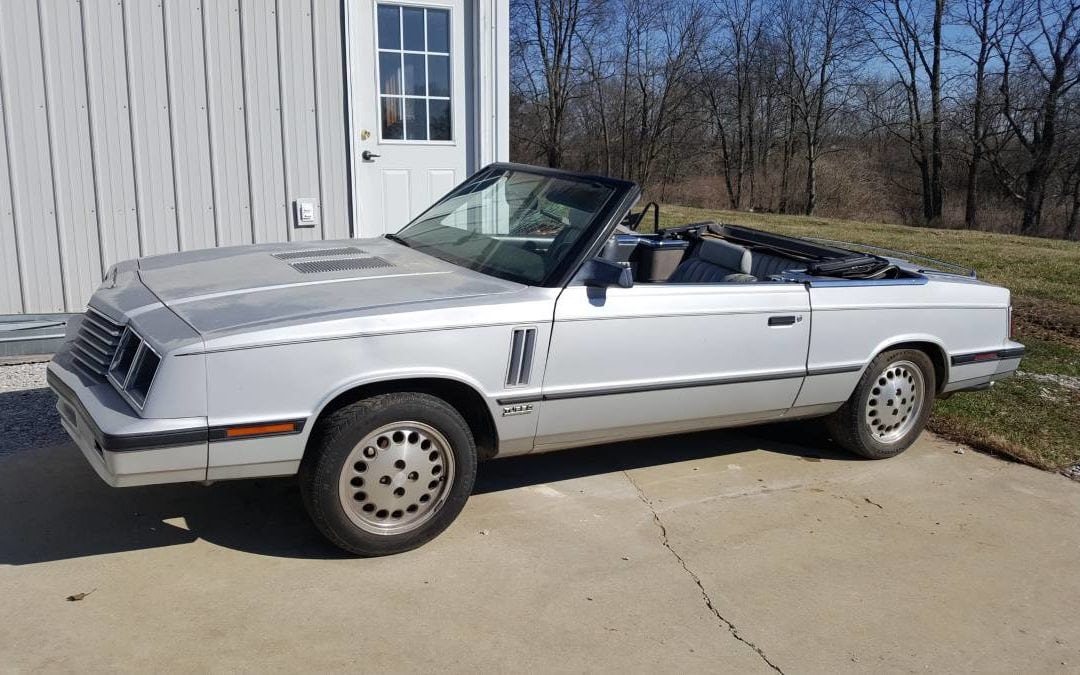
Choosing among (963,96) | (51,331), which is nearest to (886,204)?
(963,96)

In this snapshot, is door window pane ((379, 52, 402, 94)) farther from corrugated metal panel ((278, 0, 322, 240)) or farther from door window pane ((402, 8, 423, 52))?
corrugated metal panel ((278, 0, 322, 240))

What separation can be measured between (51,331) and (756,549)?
16.4ft

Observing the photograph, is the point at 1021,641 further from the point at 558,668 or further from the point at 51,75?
the point at 51,75

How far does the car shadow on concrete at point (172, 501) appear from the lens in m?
3.83

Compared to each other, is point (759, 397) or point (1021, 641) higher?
point (759, 397)

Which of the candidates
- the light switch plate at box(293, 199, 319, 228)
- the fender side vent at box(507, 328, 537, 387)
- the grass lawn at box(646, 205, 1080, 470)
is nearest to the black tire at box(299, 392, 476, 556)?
the fender side vent at box(507, 328, 537, 387)

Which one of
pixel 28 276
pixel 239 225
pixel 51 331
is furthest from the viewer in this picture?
pixel 239 225

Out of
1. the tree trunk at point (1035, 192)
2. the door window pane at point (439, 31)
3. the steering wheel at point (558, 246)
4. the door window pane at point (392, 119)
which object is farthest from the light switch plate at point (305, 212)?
the tree trunk at point (1035, 192)

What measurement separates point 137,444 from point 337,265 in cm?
140

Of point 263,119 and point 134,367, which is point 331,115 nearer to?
point 263,119

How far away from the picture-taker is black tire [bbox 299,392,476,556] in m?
3.54

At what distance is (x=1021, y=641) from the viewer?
11.2 ft

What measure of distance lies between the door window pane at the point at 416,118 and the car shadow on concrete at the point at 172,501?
3941 mm

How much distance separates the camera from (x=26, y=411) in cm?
537
